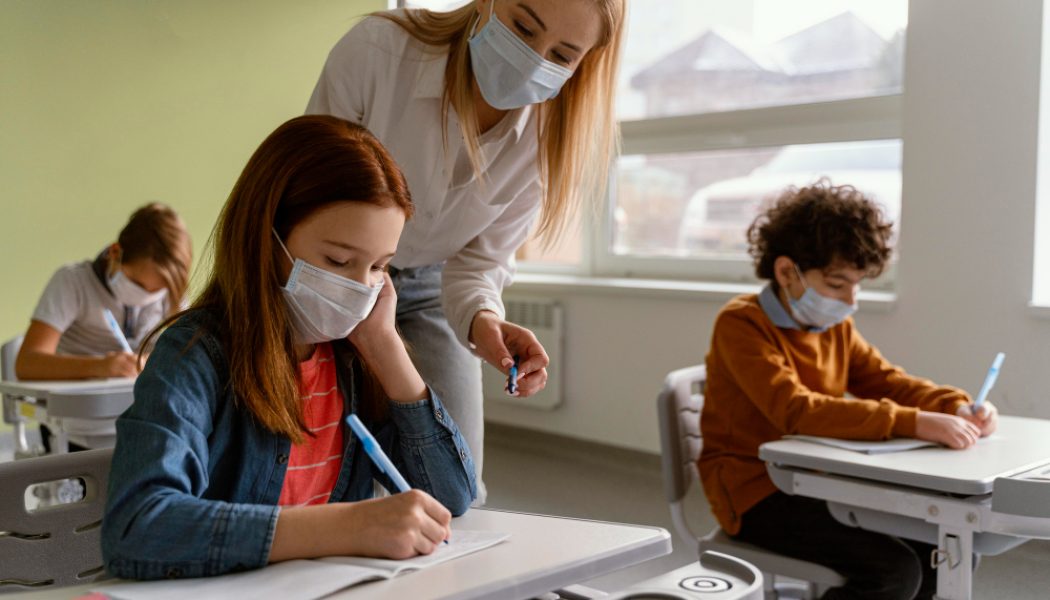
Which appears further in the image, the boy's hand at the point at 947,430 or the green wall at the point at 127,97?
the green wall at the point at 127,97

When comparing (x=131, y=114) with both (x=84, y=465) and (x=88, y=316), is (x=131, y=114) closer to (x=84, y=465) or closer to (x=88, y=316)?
(x=88, y=316)

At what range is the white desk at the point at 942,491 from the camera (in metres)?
1.61

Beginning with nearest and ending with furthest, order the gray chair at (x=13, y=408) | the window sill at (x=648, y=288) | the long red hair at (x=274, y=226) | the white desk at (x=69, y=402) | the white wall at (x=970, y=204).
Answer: the long red hair at (x=274, y=226) → the white desk at (x=69, y=402) → the gray chair at (x=13, y=408) → the white wall at (x=970, y=204) → the window sill at (x=648, y=288)

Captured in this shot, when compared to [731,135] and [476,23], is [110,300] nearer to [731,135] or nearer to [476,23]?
[476,23]

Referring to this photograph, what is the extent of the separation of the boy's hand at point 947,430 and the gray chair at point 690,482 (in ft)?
1.08

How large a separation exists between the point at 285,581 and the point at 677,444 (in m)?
1.38

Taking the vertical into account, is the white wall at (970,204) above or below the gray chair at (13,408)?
above

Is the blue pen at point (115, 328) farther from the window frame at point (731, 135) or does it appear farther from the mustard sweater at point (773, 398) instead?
the window frame at point (731, 135)

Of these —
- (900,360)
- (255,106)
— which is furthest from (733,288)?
(255,106)

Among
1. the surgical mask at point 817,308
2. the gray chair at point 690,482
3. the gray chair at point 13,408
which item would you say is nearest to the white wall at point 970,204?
the surgical mask at point 817,308

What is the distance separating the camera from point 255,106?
2600mm

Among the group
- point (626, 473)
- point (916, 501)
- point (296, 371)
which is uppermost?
point (296, 371)

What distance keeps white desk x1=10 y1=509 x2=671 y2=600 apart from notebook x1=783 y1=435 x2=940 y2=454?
96cm

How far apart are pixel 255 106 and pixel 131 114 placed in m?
0.38
